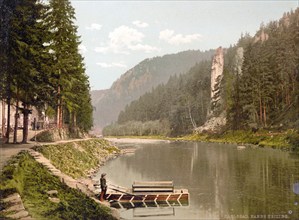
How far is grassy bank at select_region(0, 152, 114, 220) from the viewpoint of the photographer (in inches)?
571

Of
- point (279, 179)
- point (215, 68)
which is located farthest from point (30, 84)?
point (215, 68)

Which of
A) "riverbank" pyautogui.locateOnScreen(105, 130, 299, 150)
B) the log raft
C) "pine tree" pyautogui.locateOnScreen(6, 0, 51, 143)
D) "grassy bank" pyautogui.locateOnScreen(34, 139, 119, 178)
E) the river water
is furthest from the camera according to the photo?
"riverbank" pyautogui.locateOnScreen(105, 130, 299, 150)

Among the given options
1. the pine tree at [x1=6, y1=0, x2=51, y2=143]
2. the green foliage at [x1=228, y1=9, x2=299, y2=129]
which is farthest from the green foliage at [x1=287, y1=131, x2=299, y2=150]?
the pine tree at [x1=6, y1=0, x2=51, y2=143]

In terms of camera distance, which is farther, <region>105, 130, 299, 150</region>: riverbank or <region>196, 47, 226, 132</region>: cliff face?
<region>196, 47, 226, 132</region>: cliff face

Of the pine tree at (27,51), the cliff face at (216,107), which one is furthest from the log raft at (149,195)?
the cliff face at (216,107)

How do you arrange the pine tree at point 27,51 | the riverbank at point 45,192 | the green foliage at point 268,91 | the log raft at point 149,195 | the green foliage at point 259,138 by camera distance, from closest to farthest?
the riverbank at point 45,192, the log raft at point 149,195, the pine tree at point 27,51, the green foliage at point 259,138, the green foliage at point 268,91

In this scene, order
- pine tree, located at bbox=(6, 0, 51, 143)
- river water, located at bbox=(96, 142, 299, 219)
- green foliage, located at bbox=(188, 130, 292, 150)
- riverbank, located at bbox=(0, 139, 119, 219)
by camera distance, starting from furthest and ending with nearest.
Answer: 1. green foliage, located at bbox=(188, 130, 292, 150)
2. pine tree, located at bbox=(6, 0, 51, 143)
3. river water, located at bbox=(96, 142, 299, 219)
4. riverbank, located at bbox=(0, 139, 119, 219)

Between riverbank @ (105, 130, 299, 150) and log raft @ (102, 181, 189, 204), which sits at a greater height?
riverbank @ (105, 130, 299, 150)

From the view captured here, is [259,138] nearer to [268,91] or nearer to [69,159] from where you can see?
[268,91]

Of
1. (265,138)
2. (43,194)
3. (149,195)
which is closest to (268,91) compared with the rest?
(265,138)

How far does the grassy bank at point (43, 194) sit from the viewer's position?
1451cm

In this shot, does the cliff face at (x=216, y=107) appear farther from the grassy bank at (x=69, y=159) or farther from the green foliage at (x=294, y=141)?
the grassy bank at (x=69, y=159)

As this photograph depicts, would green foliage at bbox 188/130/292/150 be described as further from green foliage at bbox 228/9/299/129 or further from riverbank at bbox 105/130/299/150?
green foliage at bbox 228/9/299/129

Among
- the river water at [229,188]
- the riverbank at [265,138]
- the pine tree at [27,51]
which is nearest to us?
the river water at [229,188]
